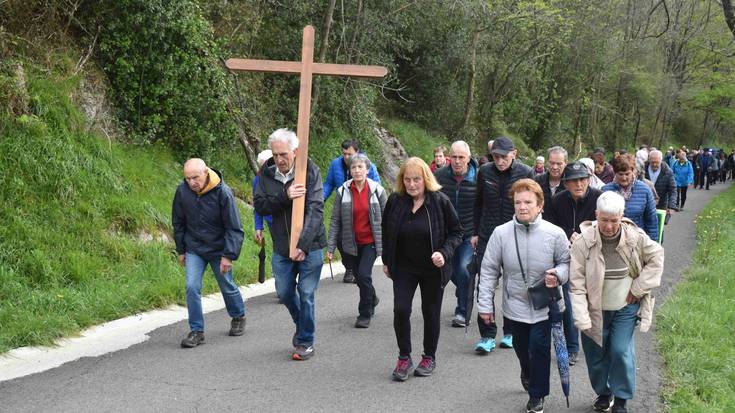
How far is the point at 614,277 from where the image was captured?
4.90m

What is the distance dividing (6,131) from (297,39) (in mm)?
8916

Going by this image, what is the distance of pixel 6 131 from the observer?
9094 mm

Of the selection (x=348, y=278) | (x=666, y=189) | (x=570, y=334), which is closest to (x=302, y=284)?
(x=570, y=334)

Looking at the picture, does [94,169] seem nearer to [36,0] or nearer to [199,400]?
[36,0]

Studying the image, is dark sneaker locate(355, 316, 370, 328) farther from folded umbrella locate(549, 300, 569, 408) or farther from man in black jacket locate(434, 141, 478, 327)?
folded umbrella locate(549, 300, 569, 408)

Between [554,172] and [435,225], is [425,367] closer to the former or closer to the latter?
[435,225]

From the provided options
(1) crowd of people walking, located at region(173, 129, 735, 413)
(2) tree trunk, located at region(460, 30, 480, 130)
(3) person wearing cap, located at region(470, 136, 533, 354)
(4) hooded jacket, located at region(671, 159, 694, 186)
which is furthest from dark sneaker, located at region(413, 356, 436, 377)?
(2) tree trunk, located at region(460, 30, 480, 130)

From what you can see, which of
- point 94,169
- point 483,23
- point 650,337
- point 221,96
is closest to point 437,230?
point 650,337

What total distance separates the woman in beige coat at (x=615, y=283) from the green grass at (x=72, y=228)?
14.7 ft

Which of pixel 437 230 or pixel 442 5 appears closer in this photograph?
pixel 437 230

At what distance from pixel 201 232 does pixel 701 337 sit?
4.89m

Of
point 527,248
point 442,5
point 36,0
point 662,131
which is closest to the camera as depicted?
point 527,248

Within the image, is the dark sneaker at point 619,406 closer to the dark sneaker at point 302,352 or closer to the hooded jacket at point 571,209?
the hooded jacket at point 571,209

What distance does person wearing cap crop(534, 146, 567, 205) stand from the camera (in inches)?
275
